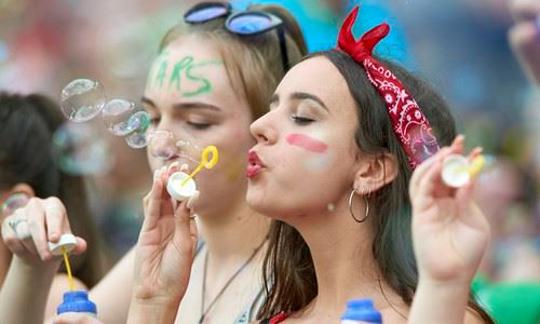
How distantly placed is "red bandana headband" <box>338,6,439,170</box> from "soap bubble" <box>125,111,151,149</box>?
2.26ft

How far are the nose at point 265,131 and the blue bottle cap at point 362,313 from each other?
2.15ft

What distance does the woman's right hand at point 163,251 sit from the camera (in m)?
3.82

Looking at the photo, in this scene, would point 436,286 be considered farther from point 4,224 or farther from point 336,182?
point 4,224

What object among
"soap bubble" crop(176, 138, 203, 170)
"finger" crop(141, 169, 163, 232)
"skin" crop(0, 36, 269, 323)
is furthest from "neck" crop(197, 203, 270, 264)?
"finger" crop(141, 169, 163, 232)

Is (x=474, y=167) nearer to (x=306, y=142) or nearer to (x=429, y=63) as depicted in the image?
(x=306, y=142)

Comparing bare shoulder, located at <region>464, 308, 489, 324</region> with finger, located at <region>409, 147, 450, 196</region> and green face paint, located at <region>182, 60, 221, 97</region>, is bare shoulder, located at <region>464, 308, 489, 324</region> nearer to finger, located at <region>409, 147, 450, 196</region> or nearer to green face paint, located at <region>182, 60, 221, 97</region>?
finger, located at <region>409, 147, 450, 196</region>

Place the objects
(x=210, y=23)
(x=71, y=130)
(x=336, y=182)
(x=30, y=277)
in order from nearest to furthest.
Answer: (x=336, y=182)
(x=30, y=277)
(x=210, y=23)
(x=71, y=130)

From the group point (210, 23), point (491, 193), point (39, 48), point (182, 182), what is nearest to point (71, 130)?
point (210, 23)

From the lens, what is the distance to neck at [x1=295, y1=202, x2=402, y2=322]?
369 centimetres

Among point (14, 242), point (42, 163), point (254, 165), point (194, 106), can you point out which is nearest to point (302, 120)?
point (254, 165)

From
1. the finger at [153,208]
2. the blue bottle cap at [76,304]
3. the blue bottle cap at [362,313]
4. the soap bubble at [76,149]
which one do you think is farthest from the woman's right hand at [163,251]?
the soap bubble at [76,149]

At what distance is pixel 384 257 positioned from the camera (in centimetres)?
369

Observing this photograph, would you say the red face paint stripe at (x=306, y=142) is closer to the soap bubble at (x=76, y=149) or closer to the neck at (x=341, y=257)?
the neck at (x=341, y=257)

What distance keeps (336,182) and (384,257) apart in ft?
0.72
